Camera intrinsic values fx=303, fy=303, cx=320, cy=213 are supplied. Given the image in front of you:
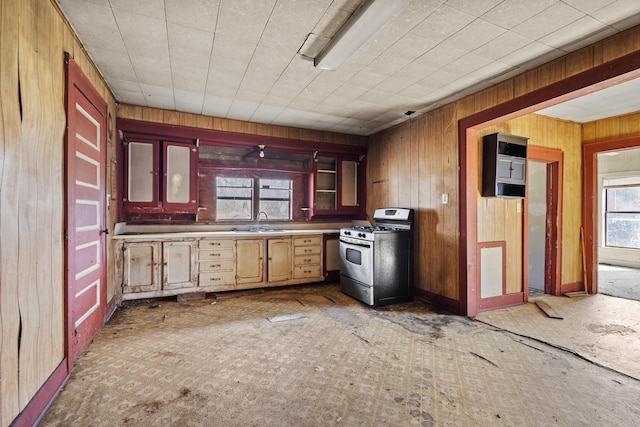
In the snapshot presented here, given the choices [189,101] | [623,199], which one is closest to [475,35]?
[189,101]

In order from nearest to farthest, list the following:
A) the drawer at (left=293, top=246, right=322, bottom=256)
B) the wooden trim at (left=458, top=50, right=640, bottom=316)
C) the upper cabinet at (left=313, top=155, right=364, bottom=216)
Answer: the wooden trim at (left=458, top=50, right=640, bottom=316) → the drawer at (left=293, top=246, right=322, bottom=256) → the upper cabinet at (left=313, top=155, right=364, bottom=216)

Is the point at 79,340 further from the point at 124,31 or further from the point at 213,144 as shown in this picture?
the point at 213,144

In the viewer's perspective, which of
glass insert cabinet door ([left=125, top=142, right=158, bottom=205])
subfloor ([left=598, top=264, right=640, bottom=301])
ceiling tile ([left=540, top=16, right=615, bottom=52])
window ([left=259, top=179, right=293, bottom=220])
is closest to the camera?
ceiling tile ([left=540, top=16, right=615, bottom=52])

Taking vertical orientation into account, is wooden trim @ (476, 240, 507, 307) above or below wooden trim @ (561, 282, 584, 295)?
above

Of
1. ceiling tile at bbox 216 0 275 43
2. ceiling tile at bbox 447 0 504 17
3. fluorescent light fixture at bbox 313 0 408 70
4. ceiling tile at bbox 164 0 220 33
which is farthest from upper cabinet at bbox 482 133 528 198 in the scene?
ceiling tile at bbox 164 0 220 33

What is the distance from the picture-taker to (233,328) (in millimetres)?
3285

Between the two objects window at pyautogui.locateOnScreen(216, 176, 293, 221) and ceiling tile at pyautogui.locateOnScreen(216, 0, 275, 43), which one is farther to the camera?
window at pyautogui.locateOnScreen(216, 176, 293, 221)

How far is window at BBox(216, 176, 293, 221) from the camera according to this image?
5.11m

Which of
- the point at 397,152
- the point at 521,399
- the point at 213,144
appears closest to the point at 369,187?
the point at 397,152

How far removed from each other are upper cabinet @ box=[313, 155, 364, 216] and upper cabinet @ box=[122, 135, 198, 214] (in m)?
2.18

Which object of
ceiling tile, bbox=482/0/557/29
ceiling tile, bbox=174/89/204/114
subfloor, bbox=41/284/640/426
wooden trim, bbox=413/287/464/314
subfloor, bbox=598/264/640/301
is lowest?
subfloor, bbox=41/284/640/426

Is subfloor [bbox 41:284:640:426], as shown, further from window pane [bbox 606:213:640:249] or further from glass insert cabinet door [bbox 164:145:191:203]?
window pane [bbox 606:213:640:249]

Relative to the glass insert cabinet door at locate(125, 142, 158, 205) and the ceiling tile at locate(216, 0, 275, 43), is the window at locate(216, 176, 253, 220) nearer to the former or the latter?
the glass insert cabinet door at locate(125, 142, 158, 205)

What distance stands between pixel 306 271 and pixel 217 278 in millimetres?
1420
